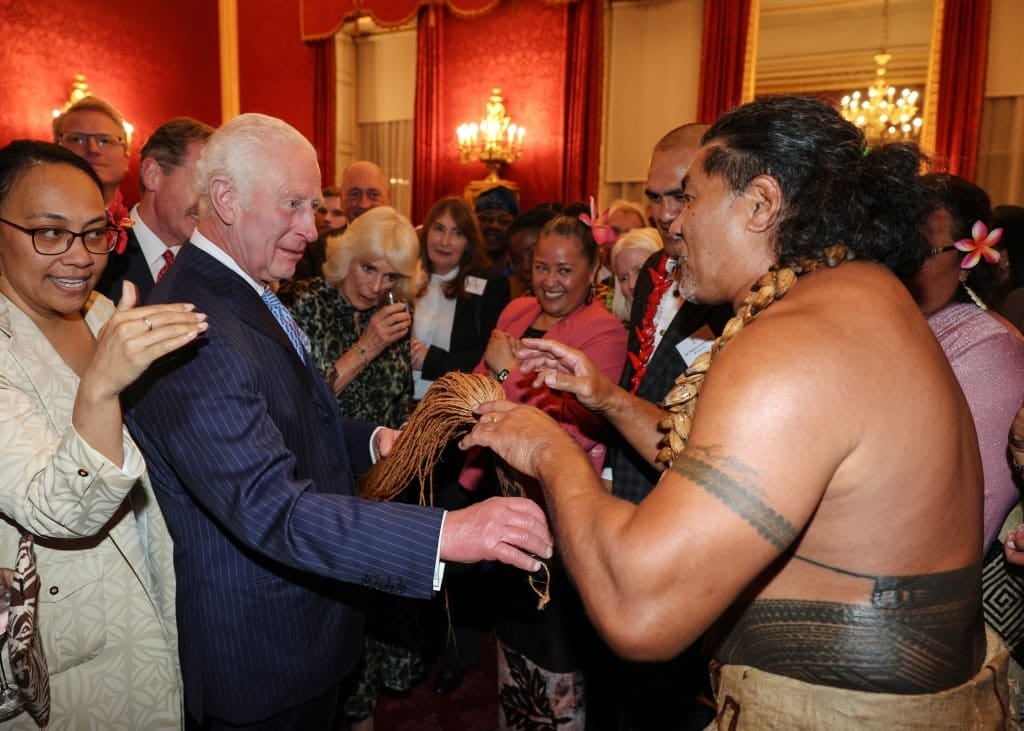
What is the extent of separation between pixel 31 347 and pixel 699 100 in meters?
9.30

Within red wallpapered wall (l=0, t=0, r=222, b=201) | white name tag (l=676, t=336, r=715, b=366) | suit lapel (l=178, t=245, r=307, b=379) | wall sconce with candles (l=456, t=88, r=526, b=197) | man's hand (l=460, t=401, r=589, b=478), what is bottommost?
man's hand (l=460, t=401, r=589, b=478)

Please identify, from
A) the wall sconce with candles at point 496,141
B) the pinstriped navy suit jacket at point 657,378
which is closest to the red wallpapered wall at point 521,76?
the wall sconce with candles at point 496,141

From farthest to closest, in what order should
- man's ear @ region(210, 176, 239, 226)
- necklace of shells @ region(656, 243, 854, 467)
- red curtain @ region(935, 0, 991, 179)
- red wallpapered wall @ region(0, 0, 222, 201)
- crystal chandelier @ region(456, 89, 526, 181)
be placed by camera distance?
crystal chandelier @ region(456, 89, 526, 181)
red wallpapered wall @ region(0, 0, 222, 201)
red curtain @ region(935, 0, 991, 179)
man's ear @ region(210, 176, 239, 226)
necklace of shells @ region(656, 243, 854, 467)

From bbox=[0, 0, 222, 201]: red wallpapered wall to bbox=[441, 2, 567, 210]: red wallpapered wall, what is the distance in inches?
144

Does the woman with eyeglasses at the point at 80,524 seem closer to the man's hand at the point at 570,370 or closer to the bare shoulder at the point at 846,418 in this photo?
the man's hand at the point at 570,370

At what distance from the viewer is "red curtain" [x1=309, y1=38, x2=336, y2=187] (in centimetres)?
1219

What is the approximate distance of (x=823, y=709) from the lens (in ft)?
4.50

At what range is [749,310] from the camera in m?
1.50

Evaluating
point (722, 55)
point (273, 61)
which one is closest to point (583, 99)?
point (722, 55)

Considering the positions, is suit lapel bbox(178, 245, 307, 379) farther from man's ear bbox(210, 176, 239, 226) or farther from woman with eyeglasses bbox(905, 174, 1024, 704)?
woman with eyeglasses bbox(905, 174, 1024, 704)

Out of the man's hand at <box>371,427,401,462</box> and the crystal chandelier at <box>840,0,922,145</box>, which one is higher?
the crystal chandelier at <box>840,0,922,145</box>

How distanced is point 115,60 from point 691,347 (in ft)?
33.9

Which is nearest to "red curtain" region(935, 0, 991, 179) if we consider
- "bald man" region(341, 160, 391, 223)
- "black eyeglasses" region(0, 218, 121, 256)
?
"bald man" region(341, 160, 391, 223)

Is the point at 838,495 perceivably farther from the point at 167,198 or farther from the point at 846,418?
the point at 167,198
